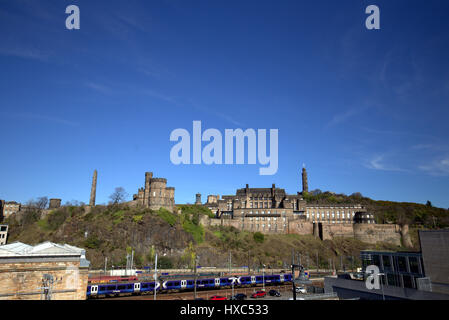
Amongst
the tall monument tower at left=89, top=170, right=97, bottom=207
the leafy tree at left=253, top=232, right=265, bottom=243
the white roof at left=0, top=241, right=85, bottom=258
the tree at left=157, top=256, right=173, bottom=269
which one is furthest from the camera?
the tall monument tower at left=89, top=170, right=97, bottom=207

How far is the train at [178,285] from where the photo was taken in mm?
38372

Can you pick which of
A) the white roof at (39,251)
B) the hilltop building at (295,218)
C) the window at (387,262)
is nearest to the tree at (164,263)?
the hilltop building at (295,218)

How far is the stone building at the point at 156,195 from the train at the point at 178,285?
44.2m

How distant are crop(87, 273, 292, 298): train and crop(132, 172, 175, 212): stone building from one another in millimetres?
44192

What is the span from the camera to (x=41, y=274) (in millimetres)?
23047

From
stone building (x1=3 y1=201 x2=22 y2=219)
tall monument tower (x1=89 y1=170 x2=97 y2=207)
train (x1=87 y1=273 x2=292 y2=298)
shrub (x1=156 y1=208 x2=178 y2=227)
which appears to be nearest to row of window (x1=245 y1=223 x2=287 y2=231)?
shrub (x1=156 y1=208 x2=178 y2=227)

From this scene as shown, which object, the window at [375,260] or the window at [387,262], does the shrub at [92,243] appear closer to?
the window at [375,260]

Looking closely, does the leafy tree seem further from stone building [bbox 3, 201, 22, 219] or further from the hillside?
stone building [bbox 3, 201, 22, 219]

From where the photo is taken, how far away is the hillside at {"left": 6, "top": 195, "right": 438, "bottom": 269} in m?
68.5

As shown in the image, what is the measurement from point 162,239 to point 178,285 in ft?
103

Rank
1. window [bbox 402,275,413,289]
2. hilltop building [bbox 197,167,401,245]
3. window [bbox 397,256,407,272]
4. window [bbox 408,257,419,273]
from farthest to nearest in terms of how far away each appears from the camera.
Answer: hilltop building [bbox 197,167,401,245] → window [bbox 397,256,407,272] → window [bbox 402,275,413,289] → window [bbox 408,257,419,273]

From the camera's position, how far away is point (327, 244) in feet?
297

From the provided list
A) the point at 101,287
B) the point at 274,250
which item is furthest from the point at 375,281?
the point at 274,250
